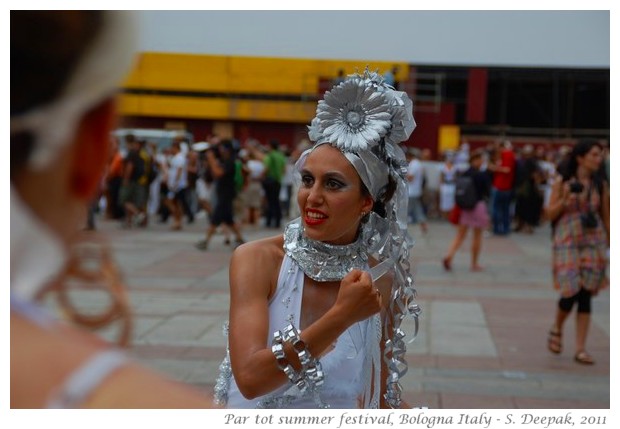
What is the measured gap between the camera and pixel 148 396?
79 cm

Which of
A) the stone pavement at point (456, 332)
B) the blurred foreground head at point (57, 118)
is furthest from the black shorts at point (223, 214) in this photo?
the blurred foreground head at point (57, 118)

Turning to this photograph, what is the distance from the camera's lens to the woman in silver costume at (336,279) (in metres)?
2.46

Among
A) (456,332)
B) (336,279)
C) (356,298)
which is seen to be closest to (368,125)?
(336,279)

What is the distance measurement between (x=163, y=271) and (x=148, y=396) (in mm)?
10359

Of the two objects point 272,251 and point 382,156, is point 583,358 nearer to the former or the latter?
point 382,156

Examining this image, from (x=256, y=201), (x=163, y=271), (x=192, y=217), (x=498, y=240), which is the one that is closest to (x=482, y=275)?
(x=163, y=271)

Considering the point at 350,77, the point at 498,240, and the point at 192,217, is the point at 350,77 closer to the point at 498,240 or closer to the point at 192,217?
the point at 498,240

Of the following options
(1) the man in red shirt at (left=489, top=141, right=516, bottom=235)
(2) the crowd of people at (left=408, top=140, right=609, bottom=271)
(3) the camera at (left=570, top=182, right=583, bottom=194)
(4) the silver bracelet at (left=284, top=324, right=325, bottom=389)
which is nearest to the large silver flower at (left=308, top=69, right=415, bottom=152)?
(4) the silver bracelet at (left=284, top=324, right=325, bottom=389)

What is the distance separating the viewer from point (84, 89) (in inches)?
31.0

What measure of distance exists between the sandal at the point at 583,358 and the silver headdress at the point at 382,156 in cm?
421

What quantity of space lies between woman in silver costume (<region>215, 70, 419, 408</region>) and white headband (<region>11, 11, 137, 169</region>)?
168cm

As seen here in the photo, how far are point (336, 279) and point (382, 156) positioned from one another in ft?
1.37

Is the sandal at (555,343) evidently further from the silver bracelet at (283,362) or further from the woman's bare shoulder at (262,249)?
the silver bracelet at (283,362)

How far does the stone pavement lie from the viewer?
5.95 meters
